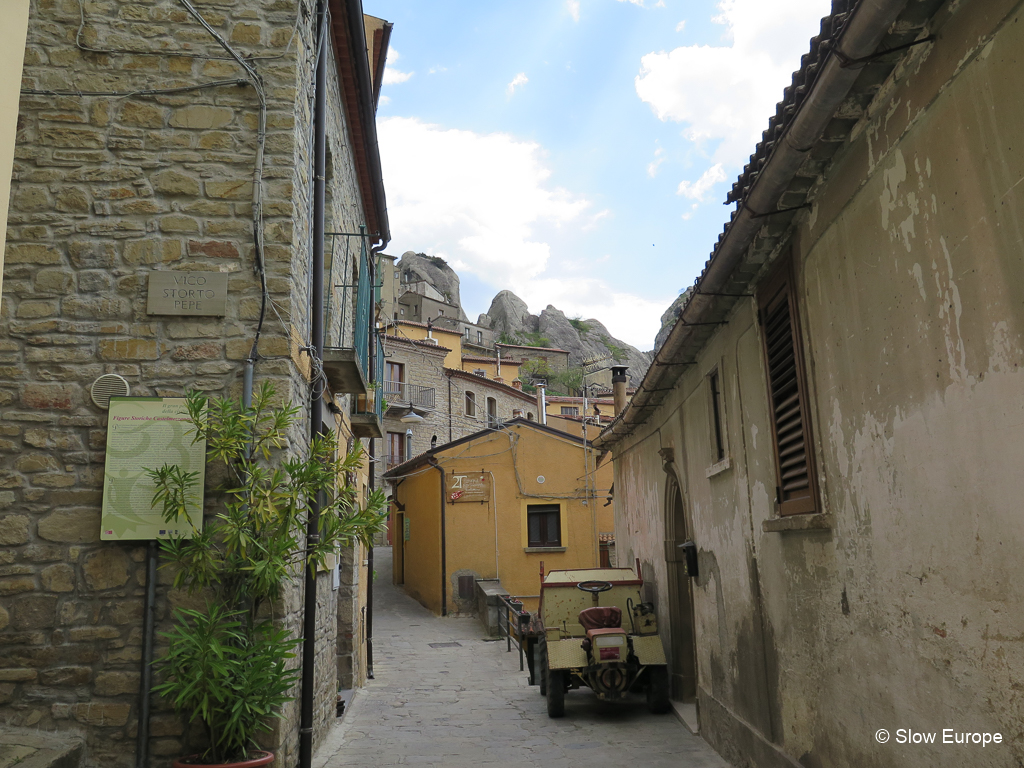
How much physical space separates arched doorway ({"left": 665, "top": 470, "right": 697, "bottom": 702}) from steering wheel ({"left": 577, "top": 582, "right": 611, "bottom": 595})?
2.85ft

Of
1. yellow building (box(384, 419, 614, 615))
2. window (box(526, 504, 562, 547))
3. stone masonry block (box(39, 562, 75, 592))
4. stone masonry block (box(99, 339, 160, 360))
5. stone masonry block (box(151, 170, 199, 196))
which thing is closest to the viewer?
stone masonry block (box(39, 562, 75, 592))

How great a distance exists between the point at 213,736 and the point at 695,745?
493cm

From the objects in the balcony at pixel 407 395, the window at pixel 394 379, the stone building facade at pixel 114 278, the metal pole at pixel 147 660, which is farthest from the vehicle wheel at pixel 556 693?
the window at pixel 394 379

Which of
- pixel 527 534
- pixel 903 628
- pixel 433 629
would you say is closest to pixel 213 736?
pixel 903 628

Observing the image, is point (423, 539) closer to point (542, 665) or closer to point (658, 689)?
point (542, 665)

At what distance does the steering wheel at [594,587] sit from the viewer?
405 inches

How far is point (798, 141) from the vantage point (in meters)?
3.98

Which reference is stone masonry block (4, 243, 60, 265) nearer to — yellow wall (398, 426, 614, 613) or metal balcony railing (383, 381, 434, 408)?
yellow wall (398, 426, 614, 613)

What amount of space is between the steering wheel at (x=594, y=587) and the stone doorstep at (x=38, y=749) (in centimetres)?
646

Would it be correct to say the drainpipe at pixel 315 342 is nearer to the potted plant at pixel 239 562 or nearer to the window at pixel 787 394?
the potted plant at pixel 239 562

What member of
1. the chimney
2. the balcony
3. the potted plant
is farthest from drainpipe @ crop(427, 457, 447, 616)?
the potted plant

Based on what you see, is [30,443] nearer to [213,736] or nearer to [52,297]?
[52,297]

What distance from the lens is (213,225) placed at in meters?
5.77

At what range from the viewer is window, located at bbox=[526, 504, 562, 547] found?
22.1m
